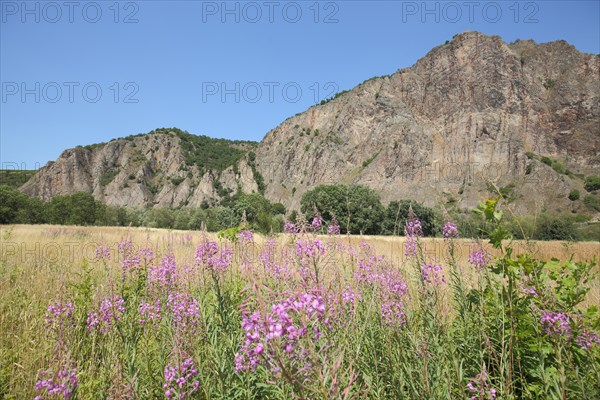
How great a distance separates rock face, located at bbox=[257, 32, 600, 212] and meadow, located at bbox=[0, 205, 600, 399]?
86.7 m

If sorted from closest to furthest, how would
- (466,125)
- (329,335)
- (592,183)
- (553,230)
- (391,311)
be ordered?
(329,335), (391,311), (553,230), (592,183), (466,125)

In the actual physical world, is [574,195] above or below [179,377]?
above

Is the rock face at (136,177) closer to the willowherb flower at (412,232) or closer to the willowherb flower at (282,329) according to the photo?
the willowherb flower at (412,232)

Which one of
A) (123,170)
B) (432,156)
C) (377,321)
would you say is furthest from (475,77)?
(123,170)

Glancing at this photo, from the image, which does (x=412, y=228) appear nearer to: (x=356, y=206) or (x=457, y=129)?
(x=356, y=206)

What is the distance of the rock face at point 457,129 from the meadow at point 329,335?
85857 mm

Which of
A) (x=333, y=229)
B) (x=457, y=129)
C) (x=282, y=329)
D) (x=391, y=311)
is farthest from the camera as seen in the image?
(x=457, y=129)

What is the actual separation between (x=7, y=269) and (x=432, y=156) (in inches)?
4212

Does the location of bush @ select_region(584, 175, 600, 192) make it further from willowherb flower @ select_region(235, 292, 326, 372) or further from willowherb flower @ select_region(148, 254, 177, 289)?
willowherb flower @ select_region(235, 292, 326, 372)

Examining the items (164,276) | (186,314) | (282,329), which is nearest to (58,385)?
(186,314)

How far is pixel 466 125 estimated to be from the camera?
98.4 metres

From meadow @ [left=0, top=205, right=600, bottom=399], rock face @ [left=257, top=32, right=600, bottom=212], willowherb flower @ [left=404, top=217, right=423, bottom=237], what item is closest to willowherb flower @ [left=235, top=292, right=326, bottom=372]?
meadow @ [left=0, top=205, right=600, bottom=399]

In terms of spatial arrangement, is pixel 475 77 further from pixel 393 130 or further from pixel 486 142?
pixel 393 130

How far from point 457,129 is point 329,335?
111170 mm
